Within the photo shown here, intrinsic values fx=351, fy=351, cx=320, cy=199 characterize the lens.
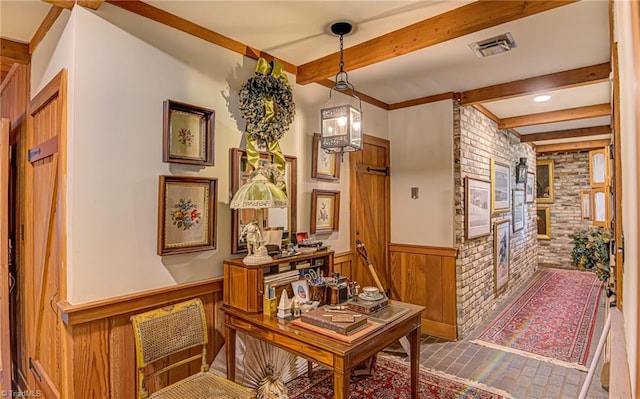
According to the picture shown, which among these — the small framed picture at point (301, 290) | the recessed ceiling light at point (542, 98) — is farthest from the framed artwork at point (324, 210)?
the recessed ceiling light at point (542, 98)

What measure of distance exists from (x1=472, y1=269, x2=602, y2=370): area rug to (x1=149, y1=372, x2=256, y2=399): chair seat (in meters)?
2.80

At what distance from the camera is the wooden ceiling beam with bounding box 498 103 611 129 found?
Answer: 4.43m

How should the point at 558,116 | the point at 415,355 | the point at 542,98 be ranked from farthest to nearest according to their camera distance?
1. the point at 558,116
2. the point at 542,98
3. the point at 415,355

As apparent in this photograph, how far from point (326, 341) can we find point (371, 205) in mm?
2345

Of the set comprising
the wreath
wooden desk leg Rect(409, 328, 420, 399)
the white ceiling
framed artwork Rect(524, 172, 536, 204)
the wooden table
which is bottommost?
wooden desk leg Rect(409, 328, 420, 399)

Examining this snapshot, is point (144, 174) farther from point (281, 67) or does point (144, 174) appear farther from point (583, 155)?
point (583, 155)

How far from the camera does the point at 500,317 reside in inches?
175

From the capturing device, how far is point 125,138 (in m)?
2.06

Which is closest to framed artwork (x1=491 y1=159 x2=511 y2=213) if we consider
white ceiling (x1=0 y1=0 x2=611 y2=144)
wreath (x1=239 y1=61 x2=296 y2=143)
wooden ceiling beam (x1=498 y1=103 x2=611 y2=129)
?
wooden ceiling beam (x1=498 y1=103 x2=611 y2=129)

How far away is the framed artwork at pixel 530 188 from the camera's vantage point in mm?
6859

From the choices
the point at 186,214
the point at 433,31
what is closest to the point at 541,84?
the point at 433,31

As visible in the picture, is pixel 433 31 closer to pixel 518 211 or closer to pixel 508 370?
pixel 508 370

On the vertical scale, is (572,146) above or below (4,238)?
above

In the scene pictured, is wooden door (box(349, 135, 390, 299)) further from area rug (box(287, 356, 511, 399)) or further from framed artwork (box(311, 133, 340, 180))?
area rug (box(287, 356, 511, 399))
